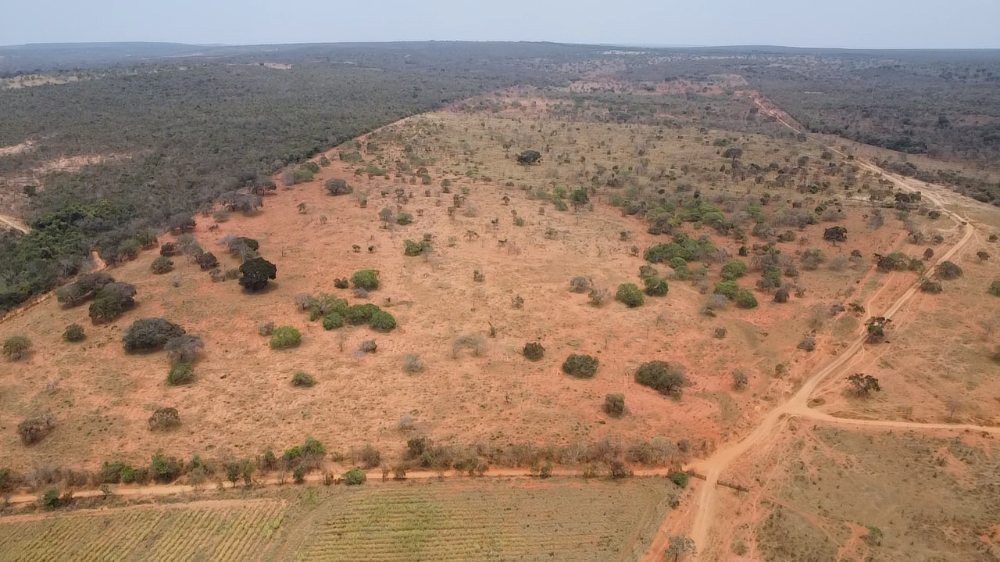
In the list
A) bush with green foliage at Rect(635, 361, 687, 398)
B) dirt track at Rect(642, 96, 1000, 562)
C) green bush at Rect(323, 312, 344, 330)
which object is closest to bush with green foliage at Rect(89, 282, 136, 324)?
green bush at Rect(323, 312, 344, 330)

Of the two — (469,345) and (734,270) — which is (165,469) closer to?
(469,345)

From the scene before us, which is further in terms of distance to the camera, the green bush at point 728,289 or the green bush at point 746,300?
the green bush at point 728,289

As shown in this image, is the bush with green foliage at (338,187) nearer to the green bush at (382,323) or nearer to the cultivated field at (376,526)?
the green bush at (382,323)

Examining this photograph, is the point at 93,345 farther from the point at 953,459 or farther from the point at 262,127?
the point at 262,127

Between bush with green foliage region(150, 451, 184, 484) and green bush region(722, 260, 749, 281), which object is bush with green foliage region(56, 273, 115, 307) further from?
green bush region(722, 260, 749, 281)

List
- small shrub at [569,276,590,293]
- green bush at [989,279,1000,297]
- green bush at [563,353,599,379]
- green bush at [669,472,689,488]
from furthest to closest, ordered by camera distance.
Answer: small shrub at [569,276,590,293], green bush at [989,279,1000,297], green bush at [563,353,599,379], green bush at [669,472,689,488]

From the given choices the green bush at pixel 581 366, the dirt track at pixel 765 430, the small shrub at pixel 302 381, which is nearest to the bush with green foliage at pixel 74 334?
the small shrub at pixel 302 381

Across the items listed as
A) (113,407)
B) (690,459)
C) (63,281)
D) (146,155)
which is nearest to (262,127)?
(146,155)
